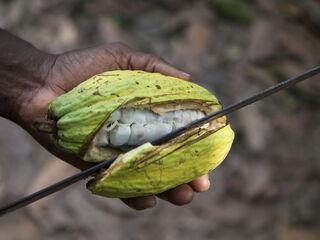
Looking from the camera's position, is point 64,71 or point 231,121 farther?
point 231,121

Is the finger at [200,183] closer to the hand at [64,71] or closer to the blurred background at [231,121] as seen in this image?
the hand at [64,71]

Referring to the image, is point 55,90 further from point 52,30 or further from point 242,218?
point 52,30

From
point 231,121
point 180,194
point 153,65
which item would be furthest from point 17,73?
point 231,121

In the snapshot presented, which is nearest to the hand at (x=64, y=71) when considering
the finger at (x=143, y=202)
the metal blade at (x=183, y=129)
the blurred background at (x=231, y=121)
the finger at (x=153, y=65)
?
the finger at (x=153, y=65)

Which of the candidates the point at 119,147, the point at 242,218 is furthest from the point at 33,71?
the point at 242,218

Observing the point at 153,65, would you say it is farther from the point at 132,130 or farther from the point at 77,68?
the point at 132,130
